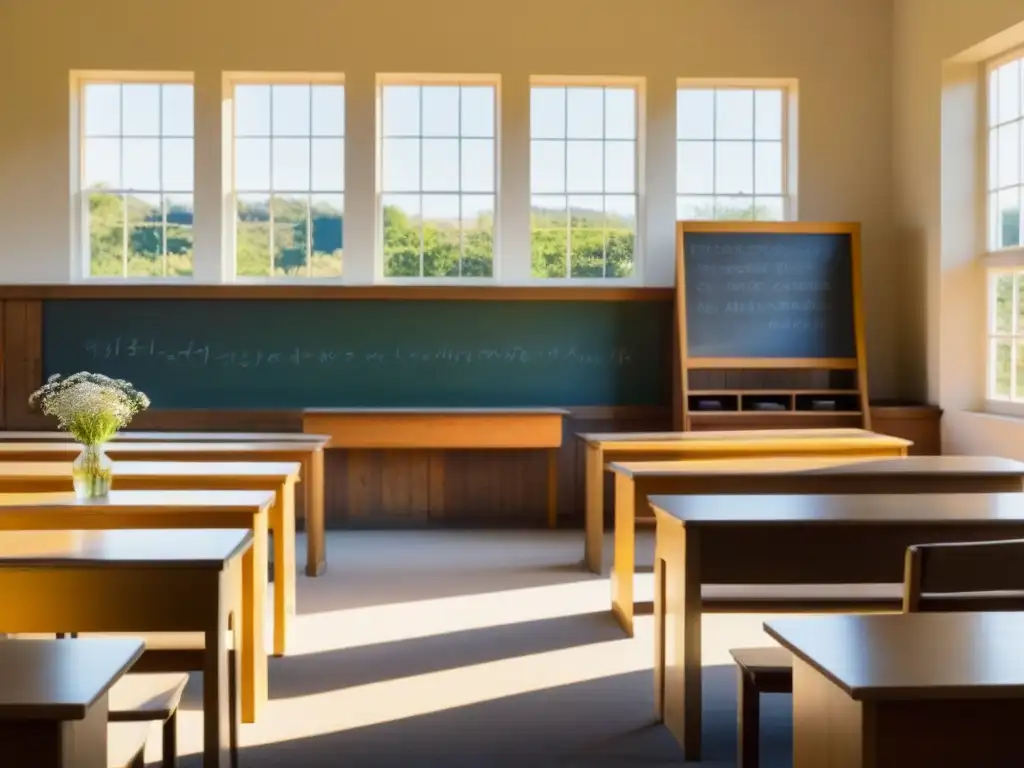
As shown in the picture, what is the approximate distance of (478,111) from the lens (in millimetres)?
8555

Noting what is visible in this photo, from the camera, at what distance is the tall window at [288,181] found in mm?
8484

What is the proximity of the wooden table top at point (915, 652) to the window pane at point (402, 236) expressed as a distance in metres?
Answer: 6.52

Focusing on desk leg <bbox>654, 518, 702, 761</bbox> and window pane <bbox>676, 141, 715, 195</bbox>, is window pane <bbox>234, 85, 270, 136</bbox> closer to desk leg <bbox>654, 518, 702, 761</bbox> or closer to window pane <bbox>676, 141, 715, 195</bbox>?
window pane <bbox>676, 141, 715, 195</bbox>

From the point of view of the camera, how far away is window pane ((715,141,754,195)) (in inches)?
341

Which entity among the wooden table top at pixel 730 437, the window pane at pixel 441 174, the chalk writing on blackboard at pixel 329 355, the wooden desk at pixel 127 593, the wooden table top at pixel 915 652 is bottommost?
the wooden desk at pixel 127 593

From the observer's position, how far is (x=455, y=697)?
4156mm

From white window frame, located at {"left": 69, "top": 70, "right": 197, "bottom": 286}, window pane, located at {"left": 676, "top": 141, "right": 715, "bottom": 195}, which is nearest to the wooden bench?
white window frame, located at {"left": 69, "top": 70, "right": 197, "bottom": 286}

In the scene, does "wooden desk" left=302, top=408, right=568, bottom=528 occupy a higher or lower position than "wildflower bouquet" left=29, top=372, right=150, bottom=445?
lower

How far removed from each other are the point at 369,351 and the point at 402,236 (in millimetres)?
858

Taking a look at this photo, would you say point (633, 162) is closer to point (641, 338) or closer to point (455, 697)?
point (641, 338)

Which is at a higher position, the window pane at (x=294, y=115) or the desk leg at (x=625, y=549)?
the window pane at (x=294, y=115)

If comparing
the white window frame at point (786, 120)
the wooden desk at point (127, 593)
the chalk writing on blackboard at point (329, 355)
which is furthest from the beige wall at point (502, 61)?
the wooden desk at point (127, 593)

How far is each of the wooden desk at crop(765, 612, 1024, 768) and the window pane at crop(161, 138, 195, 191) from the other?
7124 millimetres

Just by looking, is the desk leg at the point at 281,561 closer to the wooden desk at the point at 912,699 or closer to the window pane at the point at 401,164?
the wooden desk at the point at 912,699
